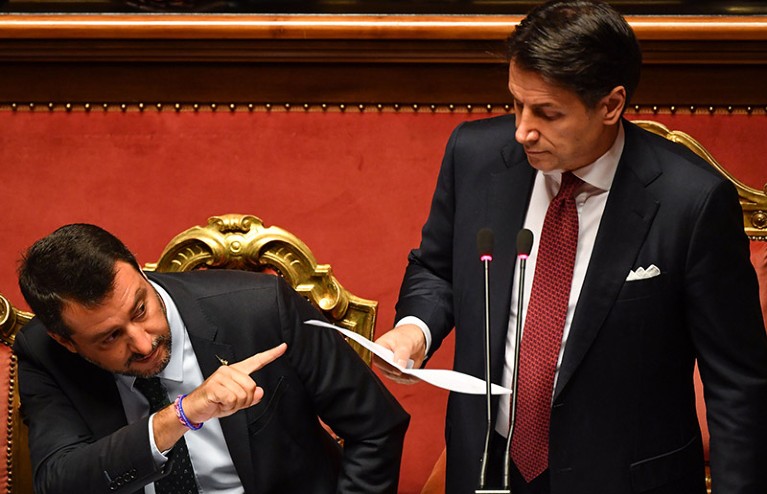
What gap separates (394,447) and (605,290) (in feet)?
1.97

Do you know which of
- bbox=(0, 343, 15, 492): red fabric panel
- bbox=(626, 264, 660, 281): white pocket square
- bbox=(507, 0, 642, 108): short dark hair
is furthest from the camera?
bbox=(0, 343, 15, 492): red fabric panel

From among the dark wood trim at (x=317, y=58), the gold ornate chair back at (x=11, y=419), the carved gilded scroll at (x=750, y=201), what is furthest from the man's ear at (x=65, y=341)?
the carved gilded scroll at (x=750, y=201)

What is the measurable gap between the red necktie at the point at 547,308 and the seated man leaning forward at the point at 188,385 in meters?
0.37

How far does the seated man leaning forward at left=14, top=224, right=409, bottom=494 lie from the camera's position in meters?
2.07

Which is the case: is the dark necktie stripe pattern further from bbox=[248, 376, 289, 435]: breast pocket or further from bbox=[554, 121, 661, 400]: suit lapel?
bbox=[554, 121, 661, 400]: suit lapel

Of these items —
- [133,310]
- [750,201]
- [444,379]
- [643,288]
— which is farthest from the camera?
[750,201]

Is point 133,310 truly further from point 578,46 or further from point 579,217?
point 578,46

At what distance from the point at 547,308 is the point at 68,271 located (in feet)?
2.81

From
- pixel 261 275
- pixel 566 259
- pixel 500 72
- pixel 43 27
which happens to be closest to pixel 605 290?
pixel 566 259

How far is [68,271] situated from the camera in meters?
2.04

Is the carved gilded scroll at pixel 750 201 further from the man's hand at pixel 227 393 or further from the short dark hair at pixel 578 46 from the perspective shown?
the man's hand at pixel 227 393

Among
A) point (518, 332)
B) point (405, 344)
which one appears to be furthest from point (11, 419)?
point (518, 332)

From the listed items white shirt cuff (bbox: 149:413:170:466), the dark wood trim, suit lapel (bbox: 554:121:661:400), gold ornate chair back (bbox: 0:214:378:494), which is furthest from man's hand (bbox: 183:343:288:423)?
the dark wood trim

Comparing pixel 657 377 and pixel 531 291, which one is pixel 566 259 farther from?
pixel 657 377
